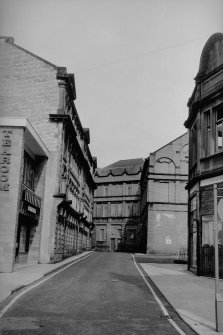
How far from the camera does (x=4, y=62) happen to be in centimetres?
3017

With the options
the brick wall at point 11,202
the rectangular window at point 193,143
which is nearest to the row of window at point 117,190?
the rectangular window at point 193,143

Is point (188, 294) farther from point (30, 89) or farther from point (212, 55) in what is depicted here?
point (30, 89)

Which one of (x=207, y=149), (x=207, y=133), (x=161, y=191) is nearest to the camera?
(x=207, y=149)

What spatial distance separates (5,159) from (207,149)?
1051 centimetres

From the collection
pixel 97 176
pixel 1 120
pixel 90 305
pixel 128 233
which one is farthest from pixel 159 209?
pixel 90 305

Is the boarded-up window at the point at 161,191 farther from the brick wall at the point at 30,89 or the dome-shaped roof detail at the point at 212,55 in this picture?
the dome-shaped roof detail at the point at 212,55

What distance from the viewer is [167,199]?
170 ft

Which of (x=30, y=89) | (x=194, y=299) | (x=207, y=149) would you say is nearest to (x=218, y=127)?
(x=207, y=149)

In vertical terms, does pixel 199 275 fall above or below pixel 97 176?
below

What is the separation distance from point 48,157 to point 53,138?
1.60m

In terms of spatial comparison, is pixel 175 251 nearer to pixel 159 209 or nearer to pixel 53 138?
pixel 159 209

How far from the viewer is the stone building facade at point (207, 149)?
20.0 m

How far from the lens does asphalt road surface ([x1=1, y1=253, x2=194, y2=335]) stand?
8.30 m

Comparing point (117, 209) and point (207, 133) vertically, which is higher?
point (207, 133)
